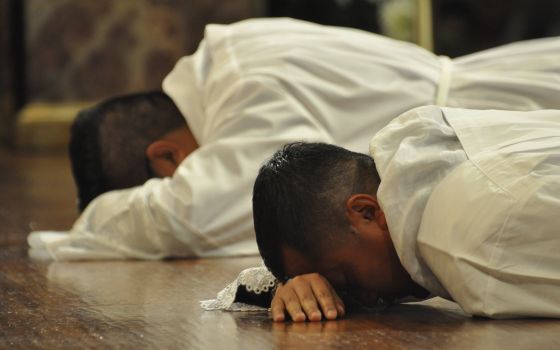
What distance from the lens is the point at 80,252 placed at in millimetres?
3314

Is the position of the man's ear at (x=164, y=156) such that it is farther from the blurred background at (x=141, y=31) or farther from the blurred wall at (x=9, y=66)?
the blurred wall at (x=9, y=66)

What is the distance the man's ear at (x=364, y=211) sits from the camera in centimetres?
221

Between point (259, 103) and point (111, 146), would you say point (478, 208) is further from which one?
point (111, 146)

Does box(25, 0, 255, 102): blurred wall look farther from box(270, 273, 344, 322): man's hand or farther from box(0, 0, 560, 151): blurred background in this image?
box(270, 273, 344, 322): man's hand

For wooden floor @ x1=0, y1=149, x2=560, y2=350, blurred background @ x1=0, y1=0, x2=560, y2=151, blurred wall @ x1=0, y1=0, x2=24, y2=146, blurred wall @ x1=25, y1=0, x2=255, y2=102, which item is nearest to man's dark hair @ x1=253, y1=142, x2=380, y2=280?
wooden floor @ x1=0, y1=149, x2=560, y2=350

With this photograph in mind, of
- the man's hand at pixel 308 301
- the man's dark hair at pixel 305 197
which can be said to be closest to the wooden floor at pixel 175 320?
the man's hand at pixel 308 301

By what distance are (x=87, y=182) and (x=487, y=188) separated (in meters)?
1.72

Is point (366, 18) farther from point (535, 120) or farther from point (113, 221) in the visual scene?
point (535, 120)

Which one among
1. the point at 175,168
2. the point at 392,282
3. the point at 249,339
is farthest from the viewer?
the point at 175,168

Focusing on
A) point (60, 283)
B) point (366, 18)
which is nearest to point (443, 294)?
point (60, 283)

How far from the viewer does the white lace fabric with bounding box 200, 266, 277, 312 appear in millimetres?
2344

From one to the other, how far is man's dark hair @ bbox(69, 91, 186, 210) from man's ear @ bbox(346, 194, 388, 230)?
1.42m

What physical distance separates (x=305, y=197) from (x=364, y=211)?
0.11 m

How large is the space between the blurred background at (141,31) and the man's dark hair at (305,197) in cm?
566
